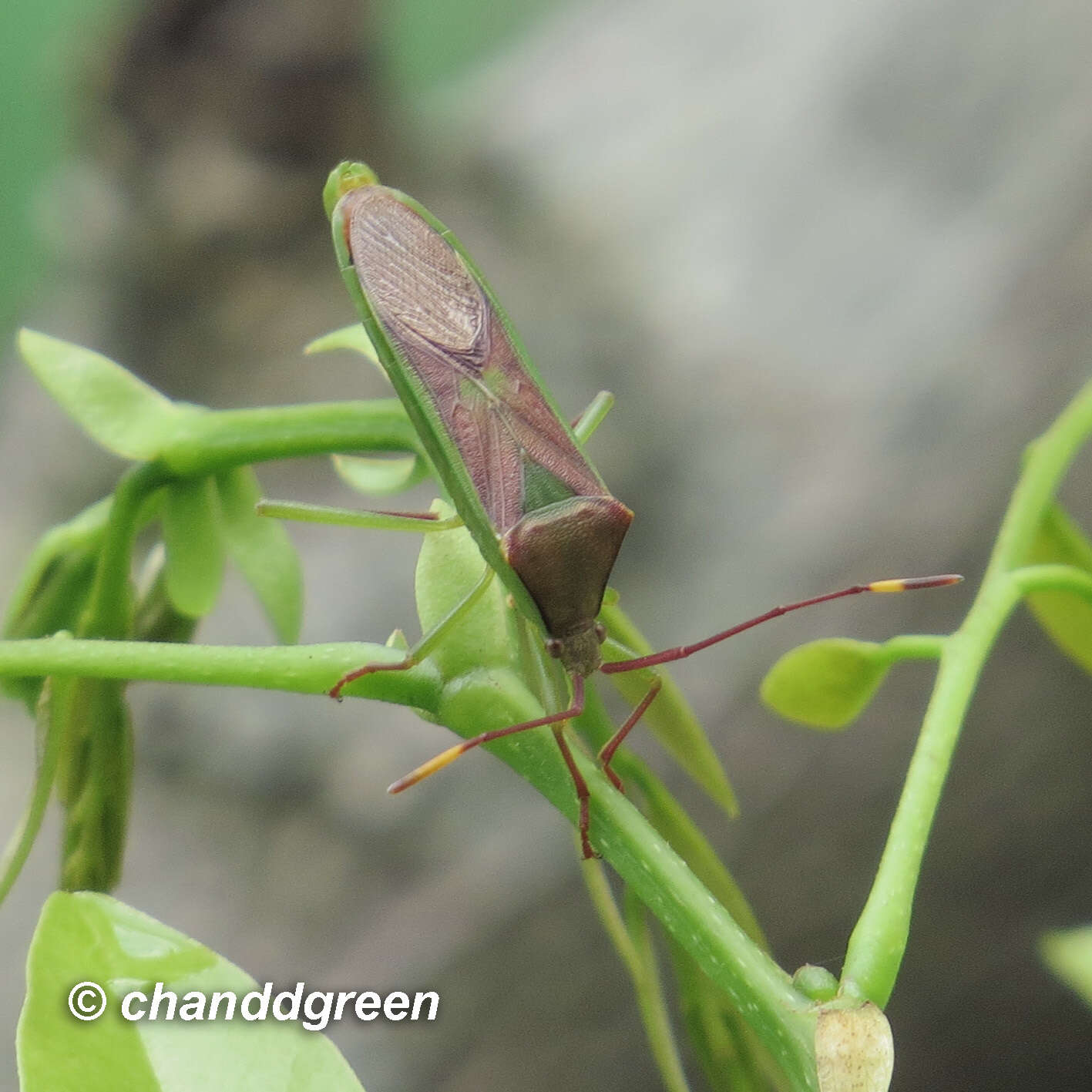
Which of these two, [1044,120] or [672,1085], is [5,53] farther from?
[672,1085]

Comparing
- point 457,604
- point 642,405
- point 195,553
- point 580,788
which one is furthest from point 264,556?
point 642,405

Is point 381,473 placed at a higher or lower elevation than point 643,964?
higher

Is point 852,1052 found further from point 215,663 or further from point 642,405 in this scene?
point 642,405

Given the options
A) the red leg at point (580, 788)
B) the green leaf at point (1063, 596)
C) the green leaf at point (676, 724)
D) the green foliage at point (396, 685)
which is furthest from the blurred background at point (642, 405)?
the red leg at point (580, 788)

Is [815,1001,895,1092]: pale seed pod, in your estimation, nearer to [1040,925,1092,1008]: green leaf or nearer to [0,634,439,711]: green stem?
[1040,925,1092,1008]: green leaf

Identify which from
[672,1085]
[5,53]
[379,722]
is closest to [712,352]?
[379,722]

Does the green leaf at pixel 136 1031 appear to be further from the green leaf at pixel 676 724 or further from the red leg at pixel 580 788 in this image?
the green leaf at pixel 676 724

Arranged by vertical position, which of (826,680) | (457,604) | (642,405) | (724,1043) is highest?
(457,604)

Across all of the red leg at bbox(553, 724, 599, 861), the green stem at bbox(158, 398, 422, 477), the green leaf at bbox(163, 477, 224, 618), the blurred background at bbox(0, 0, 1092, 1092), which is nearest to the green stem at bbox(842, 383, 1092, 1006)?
the red leg at bbox(553, 724, 599, 861)
